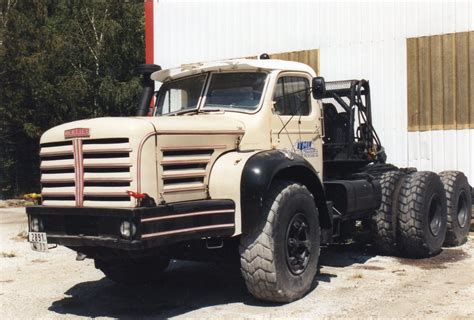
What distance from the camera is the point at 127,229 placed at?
16.7 feet

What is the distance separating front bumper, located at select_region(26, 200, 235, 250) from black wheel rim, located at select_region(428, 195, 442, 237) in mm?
4560

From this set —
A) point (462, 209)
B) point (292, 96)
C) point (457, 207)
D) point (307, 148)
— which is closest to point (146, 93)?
Answer: point (292, 96)

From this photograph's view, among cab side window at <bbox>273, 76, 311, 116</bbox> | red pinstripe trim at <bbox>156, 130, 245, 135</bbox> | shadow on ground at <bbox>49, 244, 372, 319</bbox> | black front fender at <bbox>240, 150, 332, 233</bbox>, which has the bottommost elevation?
shadow on ground at <bbox>49, 244, 372, 319</bbox>

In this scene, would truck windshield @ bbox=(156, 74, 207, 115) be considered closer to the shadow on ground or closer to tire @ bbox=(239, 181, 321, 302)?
tire @ bbox=(239, 181, 321, 302)

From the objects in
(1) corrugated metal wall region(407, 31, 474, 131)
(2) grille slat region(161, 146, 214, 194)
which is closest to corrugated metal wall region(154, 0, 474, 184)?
(1) corrugated metal wall region(407, 31, 474, 131)

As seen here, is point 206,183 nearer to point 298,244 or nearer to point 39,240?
point 298,244

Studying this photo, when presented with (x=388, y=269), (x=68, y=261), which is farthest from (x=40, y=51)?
(x=388, y=269)

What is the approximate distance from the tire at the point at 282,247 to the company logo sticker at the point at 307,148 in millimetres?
800

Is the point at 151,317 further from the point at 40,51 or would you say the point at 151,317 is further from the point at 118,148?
the point at 40,51

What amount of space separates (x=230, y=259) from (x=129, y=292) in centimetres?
145

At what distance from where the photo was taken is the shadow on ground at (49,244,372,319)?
6.14 metres

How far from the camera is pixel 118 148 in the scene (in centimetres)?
528

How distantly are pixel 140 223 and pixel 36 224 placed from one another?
1.40 m

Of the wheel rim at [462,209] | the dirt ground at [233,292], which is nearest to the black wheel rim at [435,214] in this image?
the dirt ground at [233,292]
